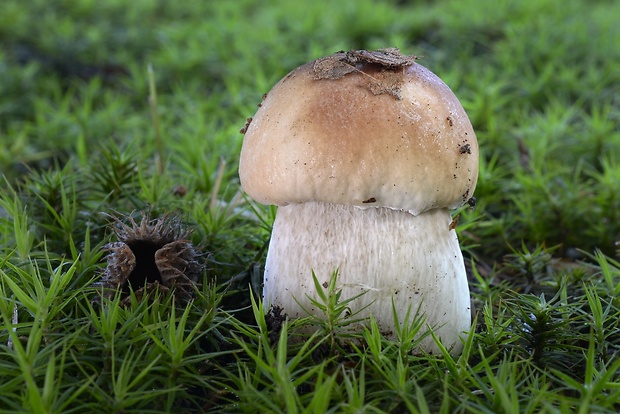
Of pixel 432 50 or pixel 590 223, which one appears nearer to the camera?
pixel 590 223

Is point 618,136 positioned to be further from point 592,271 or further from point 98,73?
point 98,73

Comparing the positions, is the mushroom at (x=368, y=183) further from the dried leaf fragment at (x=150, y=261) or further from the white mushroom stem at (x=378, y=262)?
the dried leaf fragment at (x=150, y=261)

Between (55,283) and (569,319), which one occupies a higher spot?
(55,283)

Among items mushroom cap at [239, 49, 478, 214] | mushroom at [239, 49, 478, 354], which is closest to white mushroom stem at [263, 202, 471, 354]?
mushroom at [239, 49, 478, 354]

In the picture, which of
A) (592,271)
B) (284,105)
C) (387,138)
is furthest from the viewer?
(592,271)

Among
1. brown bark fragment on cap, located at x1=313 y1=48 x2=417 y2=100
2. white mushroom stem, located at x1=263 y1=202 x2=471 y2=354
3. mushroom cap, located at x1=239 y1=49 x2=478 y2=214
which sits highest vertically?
A: brown bark fragment on cap, located at x1=313 y1=48 x2=417 y2=100

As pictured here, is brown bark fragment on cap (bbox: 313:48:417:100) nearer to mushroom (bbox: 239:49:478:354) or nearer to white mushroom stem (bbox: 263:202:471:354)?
mushroom (bbox: 239:49:478:354)

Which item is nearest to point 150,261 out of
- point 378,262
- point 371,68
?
point 378,262

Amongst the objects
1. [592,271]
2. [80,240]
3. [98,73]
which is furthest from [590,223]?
[98,73]
